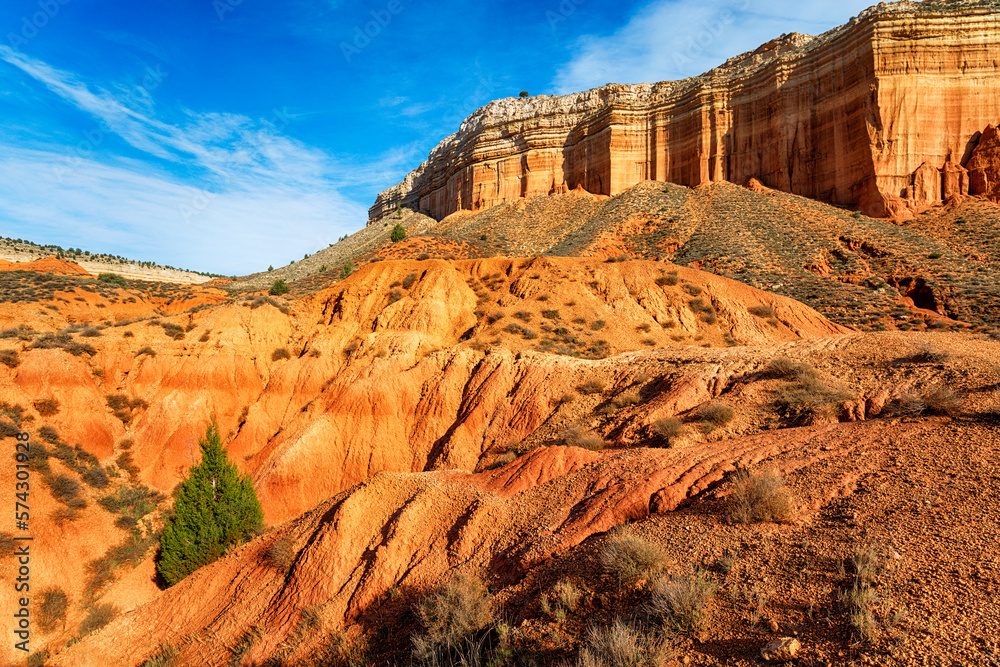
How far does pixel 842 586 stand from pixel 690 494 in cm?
281

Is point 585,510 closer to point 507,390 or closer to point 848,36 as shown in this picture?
point 507,390

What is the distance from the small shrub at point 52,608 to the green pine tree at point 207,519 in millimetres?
2289

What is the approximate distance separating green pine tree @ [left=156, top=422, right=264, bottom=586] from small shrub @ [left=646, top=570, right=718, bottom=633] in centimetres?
1326

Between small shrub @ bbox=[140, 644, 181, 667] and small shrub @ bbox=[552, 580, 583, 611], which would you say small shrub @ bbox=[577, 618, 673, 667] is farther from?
small shrub @ bbox=[140, 644, 181, 667]

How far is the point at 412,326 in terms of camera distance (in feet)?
74.9

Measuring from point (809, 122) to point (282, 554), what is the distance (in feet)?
176

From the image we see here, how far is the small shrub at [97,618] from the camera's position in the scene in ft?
43.2

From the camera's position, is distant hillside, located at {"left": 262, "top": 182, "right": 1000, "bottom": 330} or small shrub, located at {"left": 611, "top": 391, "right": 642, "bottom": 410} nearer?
small shrub, located at {"left": 611, "top": 391, "right": 642, "bottom": 410}

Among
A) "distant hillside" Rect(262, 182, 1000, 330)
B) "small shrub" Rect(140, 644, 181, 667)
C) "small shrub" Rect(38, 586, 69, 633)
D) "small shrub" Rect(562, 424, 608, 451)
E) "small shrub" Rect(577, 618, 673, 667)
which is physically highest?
"distant hillside" Rect(262, 182, 1000, 330)

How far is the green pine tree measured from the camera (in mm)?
14547

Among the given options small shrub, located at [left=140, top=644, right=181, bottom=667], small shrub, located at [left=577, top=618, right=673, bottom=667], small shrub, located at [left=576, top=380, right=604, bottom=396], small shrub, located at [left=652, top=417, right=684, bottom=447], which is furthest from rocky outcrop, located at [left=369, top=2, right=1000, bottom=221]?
small shrub, located at [left=140, top=644, right=181, bottom=667]

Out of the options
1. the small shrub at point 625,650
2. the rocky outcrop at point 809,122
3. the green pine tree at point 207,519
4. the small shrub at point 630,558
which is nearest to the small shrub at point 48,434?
the green pine tree at point 207,519

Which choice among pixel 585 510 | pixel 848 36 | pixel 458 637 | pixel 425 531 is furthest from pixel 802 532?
pixel 848 36

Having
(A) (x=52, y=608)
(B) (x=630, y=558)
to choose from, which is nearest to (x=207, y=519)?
(A) (x=52, y=608)
